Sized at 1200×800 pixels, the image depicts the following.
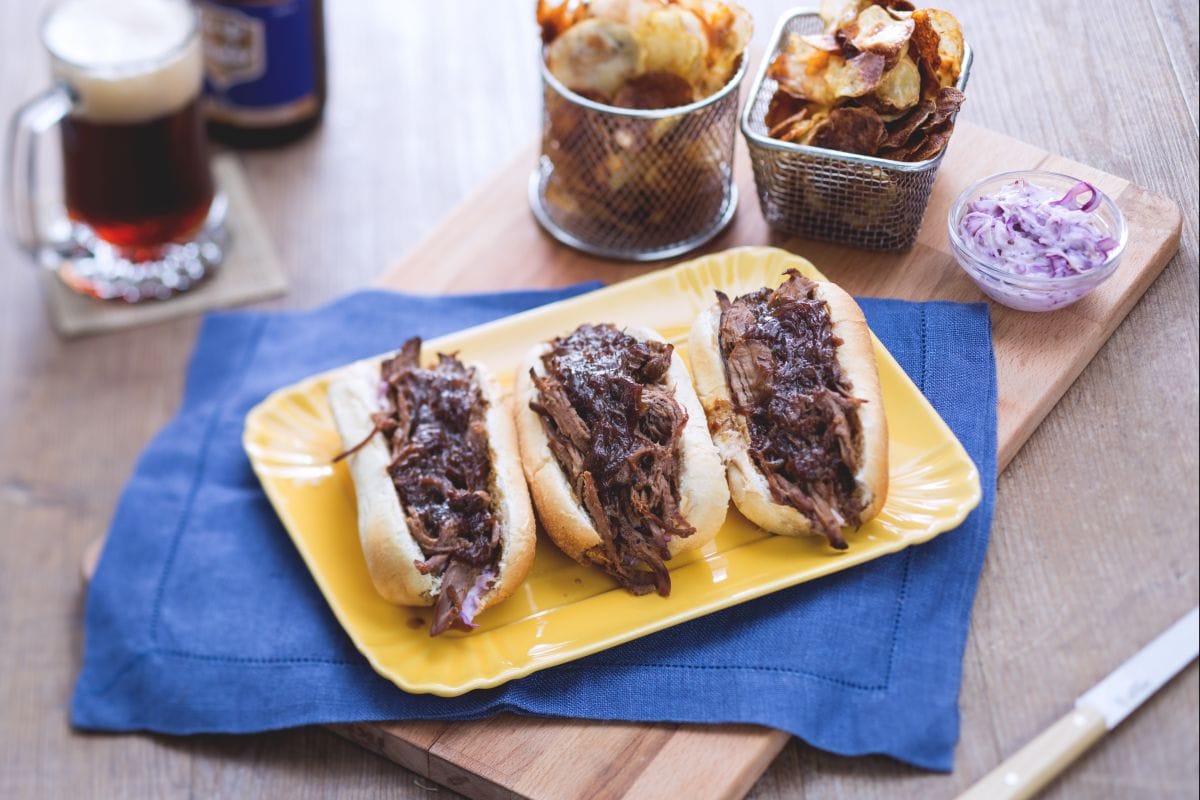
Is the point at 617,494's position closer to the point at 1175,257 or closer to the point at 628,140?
the point at 628,140

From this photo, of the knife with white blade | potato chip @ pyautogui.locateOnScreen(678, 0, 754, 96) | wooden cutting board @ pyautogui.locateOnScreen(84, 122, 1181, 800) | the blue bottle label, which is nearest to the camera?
the knife with white blade

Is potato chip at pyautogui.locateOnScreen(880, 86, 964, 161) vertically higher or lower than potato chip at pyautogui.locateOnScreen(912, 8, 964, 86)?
lower

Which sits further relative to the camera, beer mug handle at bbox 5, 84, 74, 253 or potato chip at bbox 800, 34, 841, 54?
beer mug handle at bbox 5, 84, 74, 253

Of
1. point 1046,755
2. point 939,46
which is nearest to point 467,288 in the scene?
point 939,46

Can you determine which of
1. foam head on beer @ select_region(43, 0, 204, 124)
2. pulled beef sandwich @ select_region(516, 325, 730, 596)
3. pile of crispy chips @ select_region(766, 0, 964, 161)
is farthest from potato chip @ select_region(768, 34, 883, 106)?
foam head on beer @ select_region(43, 0, 204, 124)

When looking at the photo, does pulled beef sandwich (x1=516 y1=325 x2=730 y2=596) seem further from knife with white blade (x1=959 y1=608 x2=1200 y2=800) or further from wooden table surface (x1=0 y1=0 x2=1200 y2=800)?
knife with white blade (x1=959 y1=608 x2=1200 y2=800)

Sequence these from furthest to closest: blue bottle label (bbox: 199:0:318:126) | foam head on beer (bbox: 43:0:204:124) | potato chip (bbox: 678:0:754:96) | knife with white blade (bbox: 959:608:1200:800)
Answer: blue bottle label (bbox: 199:0:318:126) → foam head on beer (bbox: 43:0:204:124) → potato chip (bbox: 678:0:754:96) → knife with white blade (bbox: 959:608:1200:800)

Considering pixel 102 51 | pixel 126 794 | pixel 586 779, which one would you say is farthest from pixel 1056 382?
pixel 102 51
